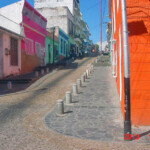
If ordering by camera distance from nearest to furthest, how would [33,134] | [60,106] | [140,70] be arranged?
[33,134]
[140,70]
[60,106]

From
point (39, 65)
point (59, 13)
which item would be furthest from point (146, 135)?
point (59, 13)

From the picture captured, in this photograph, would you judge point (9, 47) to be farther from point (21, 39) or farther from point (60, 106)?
point (60, 106)

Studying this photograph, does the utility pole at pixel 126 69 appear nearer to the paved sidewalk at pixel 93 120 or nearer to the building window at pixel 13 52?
the paved sidewalk at pixel 93 120

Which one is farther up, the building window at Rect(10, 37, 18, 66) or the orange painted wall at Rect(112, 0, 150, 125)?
the building window at Rect(10, 37, 18, 66)

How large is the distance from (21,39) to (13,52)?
6.10 feet

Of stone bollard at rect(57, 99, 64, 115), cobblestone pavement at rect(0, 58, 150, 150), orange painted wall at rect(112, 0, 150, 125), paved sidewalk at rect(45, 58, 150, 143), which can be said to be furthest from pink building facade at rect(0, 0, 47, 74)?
orange painted wall at rect(112, 0, 150, 125)

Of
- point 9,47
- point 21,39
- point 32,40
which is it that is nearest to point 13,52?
point 9,47

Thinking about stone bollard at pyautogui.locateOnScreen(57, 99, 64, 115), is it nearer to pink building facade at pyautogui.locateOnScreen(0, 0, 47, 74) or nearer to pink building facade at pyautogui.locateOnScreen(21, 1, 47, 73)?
pink building facade at pyautogui.locateOnScreen(0, 0, 47, 74)

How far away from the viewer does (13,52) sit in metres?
17.3

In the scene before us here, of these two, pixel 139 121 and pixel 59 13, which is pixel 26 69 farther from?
pixel 59 13

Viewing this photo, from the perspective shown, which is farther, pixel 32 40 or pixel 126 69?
pixel 32 40

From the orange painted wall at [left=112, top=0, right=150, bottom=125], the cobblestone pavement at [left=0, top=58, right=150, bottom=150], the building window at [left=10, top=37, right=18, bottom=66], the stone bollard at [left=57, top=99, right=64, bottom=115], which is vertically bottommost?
the cobblestone pavement at [left=0, top=58, right=150, bottom=150]

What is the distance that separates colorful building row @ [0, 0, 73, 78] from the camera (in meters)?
16.0

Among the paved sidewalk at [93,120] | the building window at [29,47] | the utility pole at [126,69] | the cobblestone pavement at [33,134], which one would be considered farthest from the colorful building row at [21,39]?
the utility pole at [126,69]
